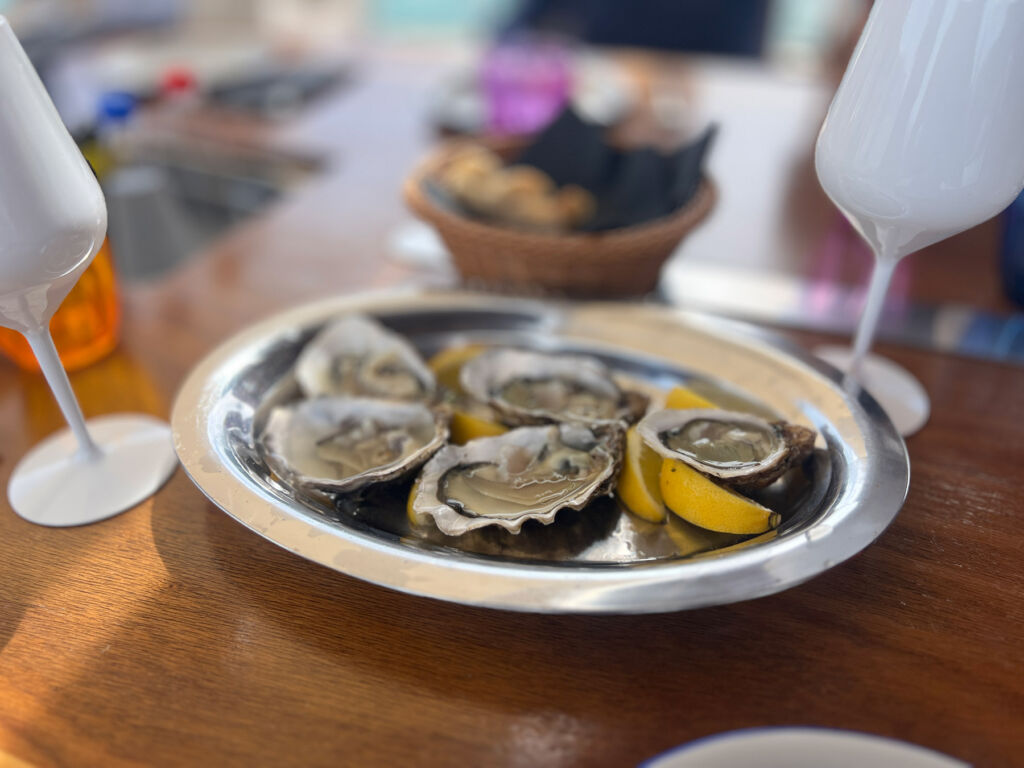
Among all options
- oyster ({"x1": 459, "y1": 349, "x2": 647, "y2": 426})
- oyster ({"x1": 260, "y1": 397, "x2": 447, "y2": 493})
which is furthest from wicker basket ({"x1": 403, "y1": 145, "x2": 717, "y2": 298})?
oyster ({"x1": 260, "y1": 397, "x2": 447, "y2": 493})

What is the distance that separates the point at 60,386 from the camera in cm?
61

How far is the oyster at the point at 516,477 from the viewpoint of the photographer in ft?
1.81

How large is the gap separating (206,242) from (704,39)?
1.67m

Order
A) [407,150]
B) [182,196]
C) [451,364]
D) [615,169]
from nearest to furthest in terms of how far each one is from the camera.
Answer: [451,364] < [615,169] < [407,150] < [182,196]

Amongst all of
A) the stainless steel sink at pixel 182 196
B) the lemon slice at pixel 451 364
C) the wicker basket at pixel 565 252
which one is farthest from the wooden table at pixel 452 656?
the stainless steel sink at pixel 182 196

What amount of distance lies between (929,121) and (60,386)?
2.22 feet

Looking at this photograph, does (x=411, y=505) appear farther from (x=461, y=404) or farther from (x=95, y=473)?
(x=95, y=473)

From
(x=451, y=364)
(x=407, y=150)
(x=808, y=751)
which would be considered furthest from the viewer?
(x=407, y=150)

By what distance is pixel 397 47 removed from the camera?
191 cm

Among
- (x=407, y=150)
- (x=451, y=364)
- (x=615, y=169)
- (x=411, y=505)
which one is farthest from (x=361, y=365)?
(x=407, y=150)

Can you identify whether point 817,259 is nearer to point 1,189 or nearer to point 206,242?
point 1,189

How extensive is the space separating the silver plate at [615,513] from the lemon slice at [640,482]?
0.04 feet

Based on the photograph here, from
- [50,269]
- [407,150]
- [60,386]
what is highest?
[50,269]

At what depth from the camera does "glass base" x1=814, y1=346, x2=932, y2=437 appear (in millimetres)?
721
